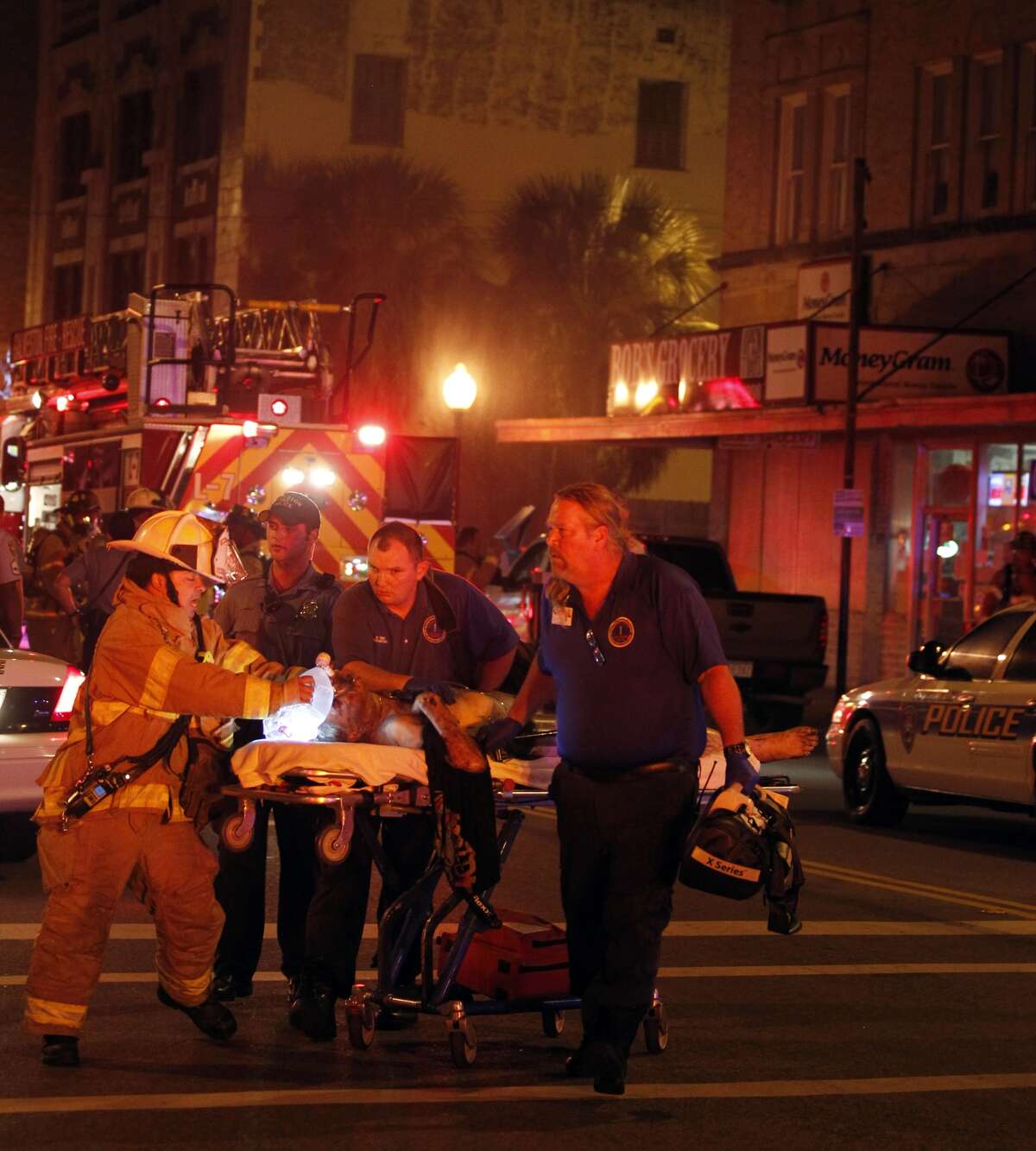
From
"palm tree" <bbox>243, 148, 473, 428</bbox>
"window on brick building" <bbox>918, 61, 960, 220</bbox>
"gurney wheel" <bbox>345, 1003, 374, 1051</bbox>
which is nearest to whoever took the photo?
"gurney wheel" <bbox>345, 1003, 374, 1051</bbox>

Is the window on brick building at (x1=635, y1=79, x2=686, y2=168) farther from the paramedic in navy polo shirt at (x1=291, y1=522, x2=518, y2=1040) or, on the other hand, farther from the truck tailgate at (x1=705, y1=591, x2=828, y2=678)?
the paramedic in navy polo shirt at (x1=291, y1=522, x2=518, y2=1040)

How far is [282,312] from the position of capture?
20734mm

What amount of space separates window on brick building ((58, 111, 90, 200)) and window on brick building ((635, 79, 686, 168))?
41.8ft

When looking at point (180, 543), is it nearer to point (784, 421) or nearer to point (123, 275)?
point (784, 421)

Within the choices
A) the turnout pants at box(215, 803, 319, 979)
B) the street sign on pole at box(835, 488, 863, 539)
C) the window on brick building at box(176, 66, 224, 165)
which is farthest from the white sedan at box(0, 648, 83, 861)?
the window on brick building at box(176, 66, 224, 165)

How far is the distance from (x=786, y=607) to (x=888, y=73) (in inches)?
472

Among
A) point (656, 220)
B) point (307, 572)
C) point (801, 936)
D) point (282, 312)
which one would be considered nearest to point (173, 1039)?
point (307, 572)

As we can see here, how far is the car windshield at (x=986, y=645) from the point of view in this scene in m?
14.3

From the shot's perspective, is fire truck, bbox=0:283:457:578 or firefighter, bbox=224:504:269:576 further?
fire truck, bbox=0:283:457:578

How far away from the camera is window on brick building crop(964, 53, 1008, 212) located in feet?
95.6

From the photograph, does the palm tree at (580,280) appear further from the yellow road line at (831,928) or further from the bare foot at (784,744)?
the bare foot at (784,744)

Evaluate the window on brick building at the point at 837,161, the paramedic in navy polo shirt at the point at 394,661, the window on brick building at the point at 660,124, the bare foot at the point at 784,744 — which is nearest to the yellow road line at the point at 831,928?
the paramedic in navy polo shirt at the point at 394,661

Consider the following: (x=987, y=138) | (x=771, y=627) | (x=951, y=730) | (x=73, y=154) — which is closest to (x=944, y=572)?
(x=987, y=138)

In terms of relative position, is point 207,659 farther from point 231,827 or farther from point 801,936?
point 801,936
